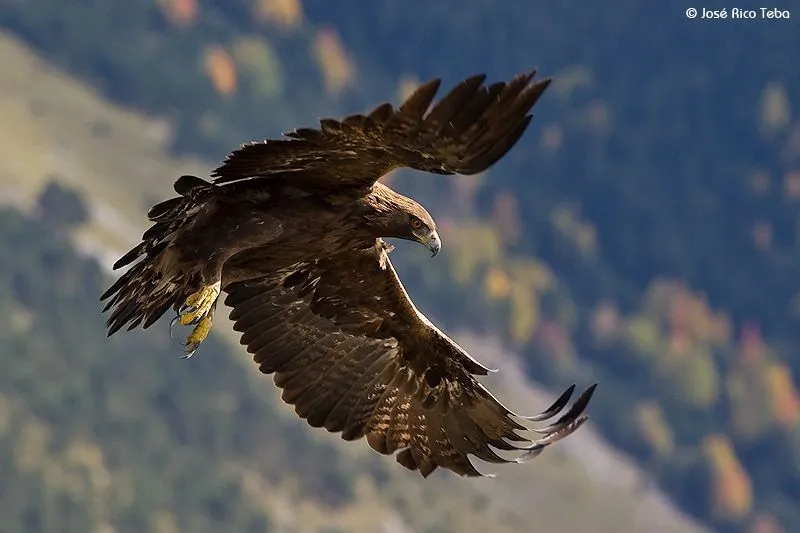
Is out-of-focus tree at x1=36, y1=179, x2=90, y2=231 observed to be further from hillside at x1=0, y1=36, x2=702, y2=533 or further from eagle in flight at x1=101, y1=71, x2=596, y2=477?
eagle in flight at x1=101, y1=71, x2=596, y2=477

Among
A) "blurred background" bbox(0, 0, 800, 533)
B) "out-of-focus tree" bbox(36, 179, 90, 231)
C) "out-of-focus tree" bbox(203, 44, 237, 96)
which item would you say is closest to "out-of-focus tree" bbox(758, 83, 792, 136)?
"blurred background" bbox(0, 0, 800, 533)

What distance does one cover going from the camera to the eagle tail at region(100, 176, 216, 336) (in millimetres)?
12016

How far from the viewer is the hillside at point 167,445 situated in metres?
67.8

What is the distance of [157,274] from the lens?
1237 cm

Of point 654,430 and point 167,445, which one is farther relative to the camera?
point 654,430

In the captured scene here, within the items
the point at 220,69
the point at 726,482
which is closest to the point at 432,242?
the point at 726,482

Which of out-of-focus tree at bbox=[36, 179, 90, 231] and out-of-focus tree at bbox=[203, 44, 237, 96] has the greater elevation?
out-of-focus tree at bbox=[203, 44, 237, 96]

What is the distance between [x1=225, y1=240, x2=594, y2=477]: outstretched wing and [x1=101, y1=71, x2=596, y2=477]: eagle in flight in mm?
12

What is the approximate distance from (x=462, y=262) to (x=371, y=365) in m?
87.2

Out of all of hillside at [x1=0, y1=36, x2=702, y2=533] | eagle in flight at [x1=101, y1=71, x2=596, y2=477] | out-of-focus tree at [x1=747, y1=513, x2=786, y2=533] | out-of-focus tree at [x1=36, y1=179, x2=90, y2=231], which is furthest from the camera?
out-of-focus tree at [x1=747, y1=513, x2=786, y2=533]

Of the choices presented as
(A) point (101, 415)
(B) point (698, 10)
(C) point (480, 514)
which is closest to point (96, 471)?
(A) point (101, 415)

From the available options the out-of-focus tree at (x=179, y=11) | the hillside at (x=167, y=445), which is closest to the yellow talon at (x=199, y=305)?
the hillside at (x=167, y=445)

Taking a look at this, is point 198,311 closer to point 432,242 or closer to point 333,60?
point 432,242

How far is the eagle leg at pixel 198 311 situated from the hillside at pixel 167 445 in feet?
179
